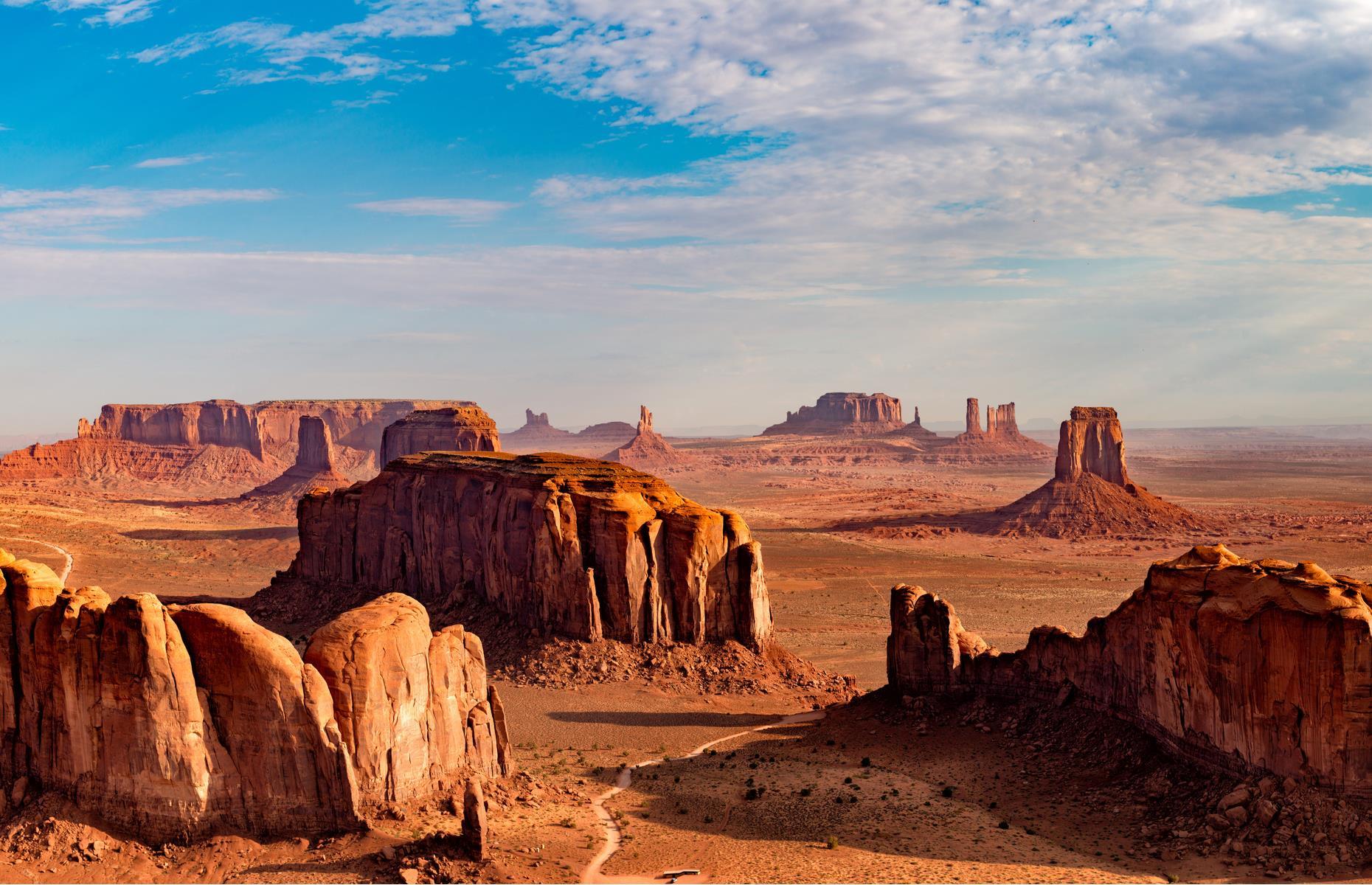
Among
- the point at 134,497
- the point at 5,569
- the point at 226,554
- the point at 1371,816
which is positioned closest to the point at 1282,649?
the point at 1371,816

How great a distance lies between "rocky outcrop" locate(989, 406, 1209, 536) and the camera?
128m

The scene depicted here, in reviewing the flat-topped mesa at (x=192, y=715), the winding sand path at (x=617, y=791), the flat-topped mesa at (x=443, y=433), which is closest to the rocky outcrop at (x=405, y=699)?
the flat-topped mesa at (x=192, y=715)

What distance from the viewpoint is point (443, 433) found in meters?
130

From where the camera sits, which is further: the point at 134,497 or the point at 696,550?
the point at 134,497

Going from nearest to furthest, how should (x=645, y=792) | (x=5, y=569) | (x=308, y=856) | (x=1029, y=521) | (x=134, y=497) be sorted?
1. (x=308, y=856)
2. (x=5, y=569)
3. (x=645, y=792)
4. (x=1029, y=521)
5. (x=134, y=497)

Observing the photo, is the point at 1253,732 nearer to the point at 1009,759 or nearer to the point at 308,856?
the point at 1009,759

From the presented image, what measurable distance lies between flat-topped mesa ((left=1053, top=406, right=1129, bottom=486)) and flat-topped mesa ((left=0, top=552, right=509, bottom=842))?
118 meters

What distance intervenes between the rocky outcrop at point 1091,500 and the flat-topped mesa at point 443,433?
61.3m

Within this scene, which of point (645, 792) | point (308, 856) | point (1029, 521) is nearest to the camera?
point (308, 856)

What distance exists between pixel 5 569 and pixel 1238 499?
192 metres

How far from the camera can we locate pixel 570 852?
29453mm

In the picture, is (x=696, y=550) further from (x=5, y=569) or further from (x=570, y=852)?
(x=5, y=569)

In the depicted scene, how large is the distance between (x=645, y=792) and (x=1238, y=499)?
17676cm

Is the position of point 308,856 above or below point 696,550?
below
